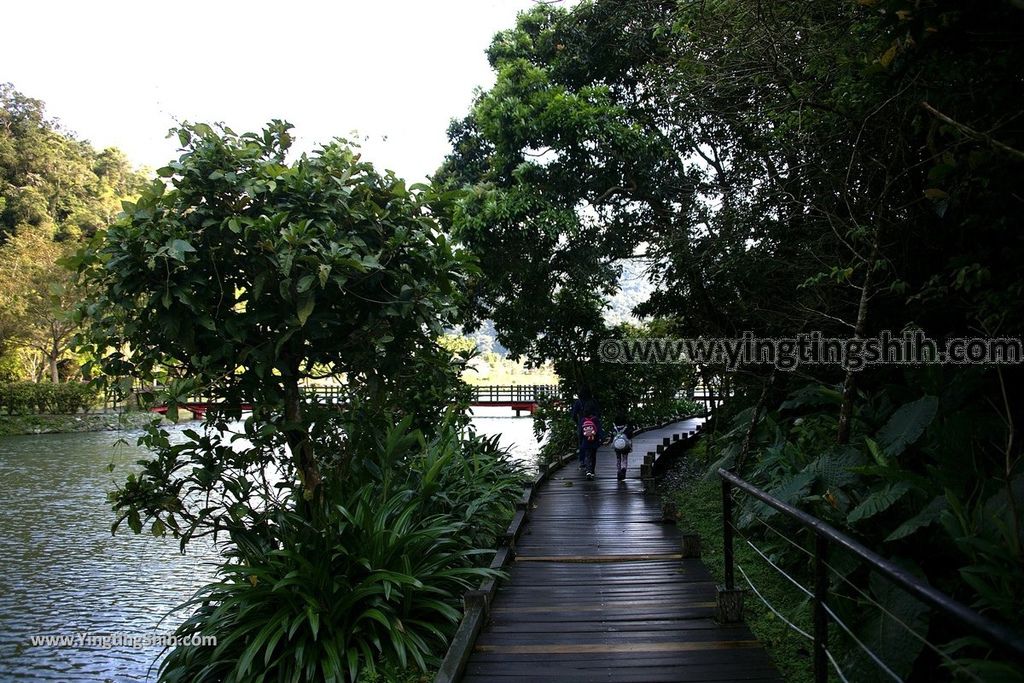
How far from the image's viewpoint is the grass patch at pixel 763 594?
380cm

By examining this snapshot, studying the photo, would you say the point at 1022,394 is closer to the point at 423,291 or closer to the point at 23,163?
the point at 423,291

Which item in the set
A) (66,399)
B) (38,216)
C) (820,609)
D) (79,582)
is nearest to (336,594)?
(820,609)

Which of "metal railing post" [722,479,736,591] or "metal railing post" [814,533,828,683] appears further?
"metal railing post" [722,479,736,591]

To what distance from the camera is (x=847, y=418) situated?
5172mm

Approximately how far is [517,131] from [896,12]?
776 cm

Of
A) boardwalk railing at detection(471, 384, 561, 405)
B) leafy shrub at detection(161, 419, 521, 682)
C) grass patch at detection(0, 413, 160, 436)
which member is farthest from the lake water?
boardwalk railing at detection(471, 384, 561, 405)

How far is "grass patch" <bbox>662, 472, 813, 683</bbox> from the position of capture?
12.5 feet

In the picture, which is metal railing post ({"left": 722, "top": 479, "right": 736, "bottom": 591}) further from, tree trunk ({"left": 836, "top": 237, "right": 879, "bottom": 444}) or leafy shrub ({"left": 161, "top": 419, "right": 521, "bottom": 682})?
leafy shrub ({"left": 161, "top": 419, "right": 521, "bottom": 682})

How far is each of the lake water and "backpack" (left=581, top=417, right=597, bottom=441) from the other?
1.06 m

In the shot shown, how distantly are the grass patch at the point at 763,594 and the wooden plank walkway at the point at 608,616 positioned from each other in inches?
5.8

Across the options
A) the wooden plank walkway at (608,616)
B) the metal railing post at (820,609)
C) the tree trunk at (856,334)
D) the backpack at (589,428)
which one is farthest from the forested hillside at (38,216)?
the metal railing post at (820,609)

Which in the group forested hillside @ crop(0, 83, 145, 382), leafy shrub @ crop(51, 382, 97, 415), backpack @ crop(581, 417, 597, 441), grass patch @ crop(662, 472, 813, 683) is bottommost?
grass patch @ crop(662, 472, 813, 683)

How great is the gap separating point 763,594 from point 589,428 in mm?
5480

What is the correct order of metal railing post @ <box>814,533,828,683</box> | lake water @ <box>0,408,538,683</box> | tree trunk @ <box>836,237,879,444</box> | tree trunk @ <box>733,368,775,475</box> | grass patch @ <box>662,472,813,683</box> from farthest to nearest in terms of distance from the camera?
tree trunk @ <box>733,368,775,475</box> → lake water @ <box>0,408,538,683</box> → tree trunk @ <box>836,237,879,444</box> → grass patch @ <box>662,472,813,683</box> → metal railing post @ <box>814,533,828,683</box>
